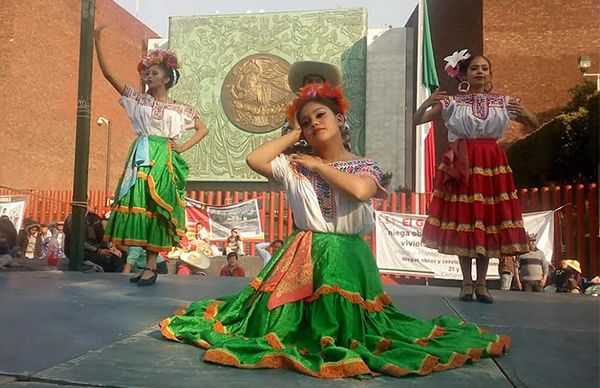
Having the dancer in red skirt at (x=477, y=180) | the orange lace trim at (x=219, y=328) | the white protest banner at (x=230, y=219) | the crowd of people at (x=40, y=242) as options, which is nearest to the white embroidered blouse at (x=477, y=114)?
the dancer in red skirt at (x=477, y=180)

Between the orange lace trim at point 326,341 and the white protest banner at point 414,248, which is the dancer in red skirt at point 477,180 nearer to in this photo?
the orange lace trim at point 326,341

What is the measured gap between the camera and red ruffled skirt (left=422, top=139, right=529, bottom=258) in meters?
3.71

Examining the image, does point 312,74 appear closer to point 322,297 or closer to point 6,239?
point 322,297

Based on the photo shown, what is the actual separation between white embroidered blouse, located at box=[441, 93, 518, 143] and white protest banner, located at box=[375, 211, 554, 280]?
508cm

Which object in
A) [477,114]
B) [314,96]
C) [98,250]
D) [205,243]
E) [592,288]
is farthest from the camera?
[205,243]

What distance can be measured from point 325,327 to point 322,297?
0.13 metres

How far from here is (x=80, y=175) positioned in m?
5.45

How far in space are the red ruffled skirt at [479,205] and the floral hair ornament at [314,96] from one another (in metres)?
1.46

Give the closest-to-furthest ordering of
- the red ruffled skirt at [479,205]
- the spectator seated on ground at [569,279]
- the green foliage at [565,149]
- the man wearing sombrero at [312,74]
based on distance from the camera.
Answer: the man wearing sombrero at [312,74], the red ruffled skirt at [479,205], the spectator seated on ground at [569,279], the green foliage at [565,149]

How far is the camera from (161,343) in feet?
7.34

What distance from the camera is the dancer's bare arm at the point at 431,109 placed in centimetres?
375

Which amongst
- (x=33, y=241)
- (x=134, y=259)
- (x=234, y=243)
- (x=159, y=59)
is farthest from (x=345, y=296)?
(x=33, y=241)

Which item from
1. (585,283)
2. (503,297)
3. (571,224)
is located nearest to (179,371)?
(503,297)

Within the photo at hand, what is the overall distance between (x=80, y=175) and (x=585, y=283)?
22.3 ft
